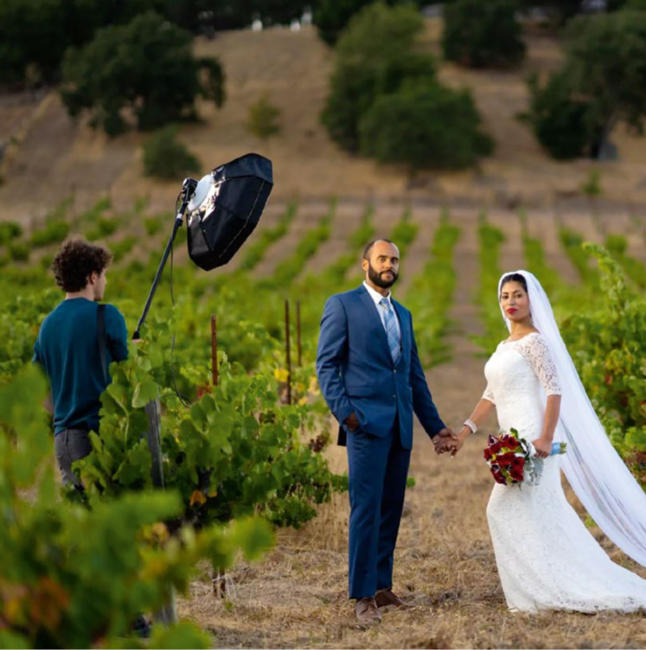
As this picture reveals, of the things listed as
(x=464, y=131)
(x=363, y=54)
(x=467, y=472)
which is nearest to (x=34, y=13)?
Result: (x=363, y=54)

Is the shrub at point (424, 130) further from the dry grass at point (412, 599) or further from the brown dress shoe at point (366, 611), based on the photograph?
the brown dress shoe at point (366, 611)

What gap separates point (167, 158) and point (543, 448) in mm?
48586

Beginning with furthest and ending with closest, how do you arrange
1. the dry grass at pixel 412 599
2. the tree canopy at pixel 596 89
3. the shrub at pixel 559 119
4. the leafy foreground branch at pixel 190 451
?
1. the shrub at pixel 559 119
2. the tree canopy at pixel 596 89
3. the dry grass at pixel 412 599
4. the leafy foreground branch at pixel 190 451

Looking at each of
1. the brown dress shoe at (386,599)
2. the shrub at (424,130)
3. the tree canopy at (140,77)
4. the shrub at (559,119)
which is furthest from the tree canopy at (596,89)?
the brown dress shoe at (386,599)

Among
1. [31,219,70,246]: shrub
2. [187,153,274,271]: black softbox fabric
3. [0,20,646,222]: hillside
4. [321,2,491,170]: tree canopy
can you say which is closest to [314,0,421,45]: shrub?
[0,20,646,222]: hillside

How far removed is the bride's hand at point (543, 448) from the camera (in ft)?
17.3

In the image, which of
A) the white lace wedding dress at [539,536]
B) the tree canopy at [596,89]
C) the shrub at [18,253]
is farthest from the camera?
the tree canopy at [596,89]

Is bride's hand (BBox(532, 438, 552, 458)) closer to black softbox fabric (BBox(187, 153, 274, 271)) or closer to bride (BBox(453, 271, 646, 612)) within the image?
bride (BBox(453, 271, 646, 612))

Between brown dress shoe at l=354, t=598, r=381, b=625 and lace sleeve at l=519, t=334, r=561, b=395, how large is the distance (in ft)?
3.96

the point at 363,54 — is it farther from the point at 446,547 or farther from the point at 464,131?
the point at 446,547

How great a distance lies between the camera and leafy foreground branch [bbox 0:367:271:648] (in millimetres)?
2514

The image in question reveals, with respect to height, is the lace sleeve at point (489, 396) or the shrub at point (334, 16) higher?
the shrub at point (334, 16)

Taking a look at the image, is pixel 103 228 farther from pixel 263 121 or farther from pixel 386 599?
pixel 386 599

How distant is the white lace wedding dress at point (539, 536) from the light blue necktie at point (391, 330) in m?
0.50
